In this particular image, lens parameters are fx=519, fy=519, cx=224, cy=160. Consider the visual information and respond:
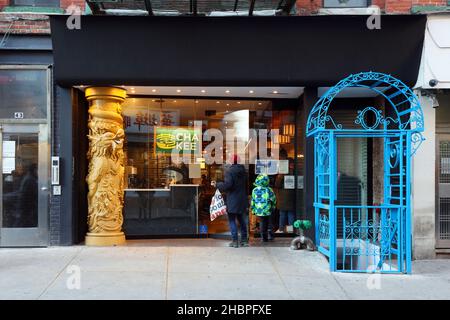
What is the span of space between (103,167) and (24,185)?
1456 millimetres

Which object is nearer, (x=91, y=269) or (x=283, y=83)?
(x=91, y=269)

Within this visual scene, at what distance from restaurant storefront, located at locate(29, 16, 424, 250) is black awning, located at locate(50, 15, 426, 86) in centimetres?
2

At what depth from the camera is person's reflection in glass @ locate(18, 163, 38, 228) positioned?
9.45 meters

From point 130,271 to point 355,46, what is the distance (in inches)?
211

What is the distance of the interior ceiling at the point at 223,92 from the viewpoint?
9844 mm

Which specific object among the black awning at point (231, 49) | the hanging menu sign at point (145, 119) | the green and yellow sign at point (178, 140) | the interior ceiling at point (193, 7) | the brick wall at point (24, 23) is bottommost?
the green and yellow sign at point (178, 140)

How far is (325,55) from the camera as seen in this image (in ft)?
29.9

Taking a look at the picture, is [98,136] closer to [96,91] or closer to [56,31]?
[96,91]

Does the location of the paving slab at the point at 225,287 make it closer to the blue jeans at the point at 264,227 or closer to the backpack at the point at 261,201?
the backpack at the point at 261,201

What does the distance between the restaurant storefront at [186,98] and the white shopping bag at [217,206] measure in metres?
0.72

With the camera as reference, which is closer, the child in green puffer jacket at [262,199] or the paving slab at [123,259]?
the paving slab at [123,259]

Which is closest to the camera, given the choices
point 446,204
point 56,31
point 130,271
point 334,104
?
point 130,271

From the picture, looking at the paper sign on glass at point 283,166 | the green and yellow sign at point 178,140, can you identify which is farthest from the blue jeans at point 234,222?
the green and yellow sign at point 178,140

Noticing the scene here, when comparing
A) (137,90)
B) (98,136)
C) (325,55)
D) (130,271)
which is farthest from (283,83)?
(130,271)
